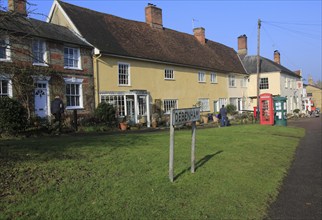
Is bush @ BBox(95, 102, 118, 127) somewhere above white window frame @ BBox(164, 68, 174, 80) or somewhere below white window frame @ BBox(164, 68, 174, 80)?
below

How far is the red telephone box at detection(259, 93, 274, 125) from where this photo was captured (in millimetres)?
25031

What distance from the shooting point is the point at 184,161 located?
859 centimetres

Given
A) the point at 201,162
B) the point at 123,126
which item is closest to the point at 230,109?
the point at 123,126

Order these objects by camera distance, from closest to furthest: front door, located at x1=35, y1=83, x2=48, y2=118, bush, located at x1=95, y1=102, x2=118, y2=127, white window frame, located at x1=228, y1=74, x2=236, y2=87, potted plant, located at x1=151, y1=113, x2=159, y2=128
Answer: front door, located at x1=35, y1=83, x2=48, y2=118 → bush, located at x1=95, y1=102, x2=118, y2=127 → potted plant, located at x1=151, y1=113, x2=159, y2=128 → white window frame, located at x1=228, y1=74, x2=236, y2=87

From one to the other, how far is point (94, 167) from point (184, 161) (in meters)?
2.69

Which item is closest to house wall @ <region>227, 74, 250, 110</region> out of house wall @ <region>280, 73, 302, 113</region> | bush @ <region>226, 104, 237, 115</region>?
bush @ <region>226, 104, 237, 115</region>

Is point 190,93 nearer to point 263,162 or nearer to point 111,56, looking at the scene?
point 111,56

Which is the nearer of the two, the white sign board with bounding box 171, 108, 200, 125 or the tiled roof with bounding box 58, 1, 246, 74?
the white sign board with bounding box 171, 108, 200, 125

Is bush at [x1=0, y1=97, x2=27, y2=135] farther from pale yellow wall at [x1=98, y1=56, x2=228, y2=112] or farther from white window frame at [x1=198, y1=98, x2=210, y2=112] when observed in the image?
white window frame at [x1=198, y1=98, x2=210, y2=112]

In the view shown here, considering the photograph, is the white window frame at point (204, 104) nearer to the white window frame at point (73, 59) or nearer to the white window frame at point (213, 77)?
the white window frame at point (213, 77)

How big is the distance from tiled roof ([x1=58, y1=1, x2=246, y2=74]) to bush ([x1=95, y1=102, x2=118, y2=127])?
3.80 meters

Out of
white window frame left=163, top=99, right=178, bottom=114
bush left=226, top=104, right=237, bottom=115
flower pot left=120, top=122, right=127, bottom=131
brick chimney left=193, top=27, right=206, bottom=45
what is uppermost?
brick chimney left=193, top=27, right=206, bottom=45

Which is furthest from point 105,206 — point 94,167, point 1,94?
point 1,94

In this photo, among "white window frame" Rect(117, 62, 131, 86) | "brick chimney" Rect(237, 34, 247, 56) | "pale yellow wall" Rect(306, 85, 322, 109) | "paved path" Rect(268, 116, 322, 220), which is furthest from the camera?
"pale yellow wall" Rect(306, 85, 322, 109)
